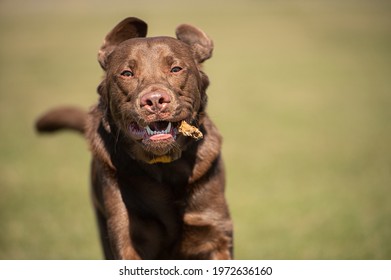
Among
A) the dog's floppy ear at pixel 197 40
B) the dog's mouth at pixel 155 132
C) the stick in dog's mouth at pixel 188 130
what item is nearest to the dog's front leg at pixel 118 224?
the dog's mouth at pixel 155 132

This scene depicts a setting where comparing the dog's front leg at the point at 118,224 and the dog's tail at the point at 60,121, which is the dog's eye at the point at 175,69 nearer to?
the dog's front leg at the point at 118,224

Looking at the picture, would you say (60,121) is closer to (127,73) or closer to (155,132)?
(127,73)

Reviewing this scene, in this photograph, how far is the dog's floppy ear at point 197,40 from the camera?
454cm

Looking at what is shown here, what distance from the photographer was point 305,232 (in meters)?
7.51

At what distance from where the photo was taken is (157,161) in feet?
13.5

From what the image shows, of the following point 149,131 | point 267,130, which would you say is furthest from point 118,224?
point 267,130

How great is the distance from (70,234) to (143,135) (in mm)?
4097

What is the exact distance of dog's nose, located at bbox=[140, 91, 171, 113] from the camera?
12.3 feet

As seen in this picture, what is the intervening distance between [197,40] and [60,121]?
2.29 meters

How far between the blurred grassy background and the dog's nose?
4.13 feet

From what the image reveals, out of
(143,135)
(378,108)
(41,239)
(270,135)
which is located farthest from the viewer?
(378,108)
